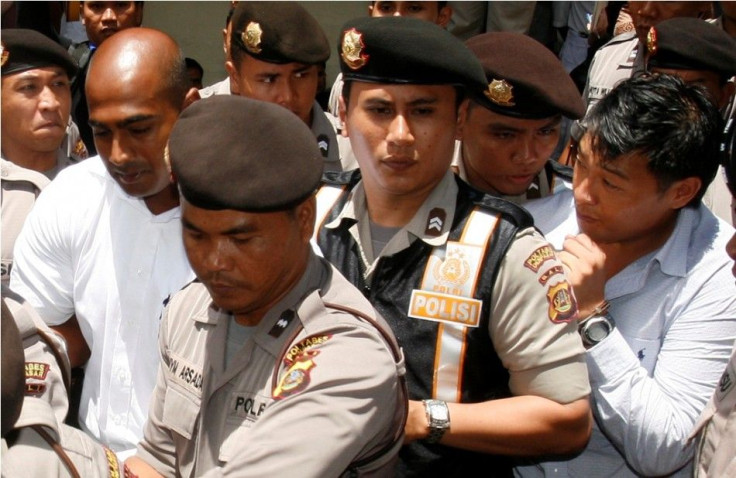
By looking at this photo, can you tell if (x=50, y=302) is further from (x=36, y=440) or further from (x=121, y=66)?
(x=36, y=440)

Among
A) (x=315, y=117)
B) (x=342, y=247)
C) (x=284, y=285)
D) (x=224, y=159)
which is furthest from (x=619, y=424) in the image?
(x=315, y=117)

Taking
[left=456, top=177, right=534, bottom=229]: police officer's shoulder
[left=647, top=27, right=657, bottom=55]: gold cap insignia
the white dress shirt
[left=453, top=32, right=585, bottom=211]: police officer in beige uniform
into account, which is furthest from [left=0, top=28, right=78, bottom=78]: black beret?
[left=647, top=27, right=657, bottom=55]: gold cap insignia

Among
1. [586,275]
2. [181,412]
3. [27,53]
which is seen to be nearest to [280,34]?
[27,53]

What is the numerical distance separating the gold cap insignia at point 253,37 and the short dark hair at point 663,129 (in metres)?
1.51

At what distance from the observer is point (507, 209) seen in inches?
89.0

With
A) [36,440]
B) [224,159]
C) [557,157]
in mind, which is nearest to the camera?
[36,440]

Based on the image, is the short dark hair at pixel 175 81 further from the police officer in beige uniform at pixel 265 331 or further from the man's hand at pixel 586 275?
the man's hand at pixel 586 275

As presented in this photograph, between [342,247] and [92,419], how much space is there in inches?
34.5

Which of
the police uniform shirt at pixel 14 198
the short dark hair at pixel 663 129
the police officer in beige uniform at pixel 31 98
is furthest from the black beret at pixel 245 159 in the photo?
the police officer in beige uniform at pixel 31 98

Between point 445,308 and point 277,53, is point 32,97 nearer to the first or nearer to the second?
point 277,53

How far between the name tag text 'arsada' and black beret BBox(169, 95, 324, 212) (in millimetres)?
523

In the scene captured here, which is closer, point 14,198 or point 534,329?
point 534,329

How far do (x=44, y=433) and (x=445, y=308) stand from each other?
0.97 m

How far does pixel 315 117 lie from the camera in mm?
3951
